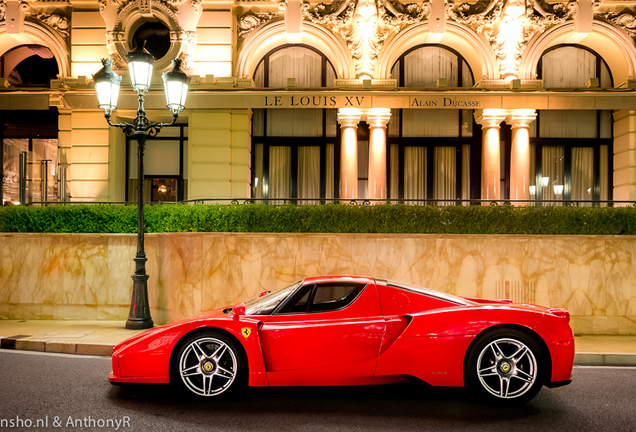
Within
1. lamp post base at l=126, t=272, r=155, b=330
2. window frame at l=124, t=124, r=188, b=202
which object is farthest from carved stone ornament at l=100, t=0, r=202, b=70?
lamp post base at l=126, t=272, r=155, b=330

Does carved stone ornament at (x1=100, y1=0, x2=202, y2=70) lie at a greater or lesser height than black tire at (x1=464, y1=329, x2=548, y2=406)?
greater

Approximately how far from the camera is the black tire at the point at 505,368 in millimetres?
4586

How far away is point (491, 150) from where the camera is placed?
14984 millimetres

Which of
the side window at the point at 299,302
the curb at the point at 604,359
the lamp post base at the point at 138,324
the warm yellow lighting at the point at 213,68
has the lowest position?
the curb at the point at 604,359

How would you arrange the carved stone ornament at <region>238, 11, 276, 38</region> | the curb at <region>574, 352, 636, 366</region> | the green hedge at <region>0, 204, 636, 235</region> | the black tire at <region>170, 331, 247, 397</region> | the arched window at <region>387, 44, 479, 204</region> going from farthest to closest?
the arched window at <region>387, 44, 479, 204</region> < the carved stone ornament at <region>238, 11, 276, 38</region> < the green hedge at <region>0, 204, 636, 235</region> < the curb at <region>574, 352, 636, 366</region> < the black tire at <region>170, 331, 247, 397</region>

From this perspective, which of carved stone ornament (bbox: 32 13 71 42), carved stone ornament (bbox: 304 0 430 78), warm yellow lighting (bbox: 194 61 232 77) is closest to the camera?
warm yellow lighting (bbox: 194 61 232 77)

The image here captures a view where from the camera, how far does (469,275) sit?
30.4 feet

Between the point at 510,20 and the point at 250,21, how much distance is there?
8140 millimetres

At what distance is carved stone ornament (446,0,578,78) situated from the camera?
14.7 metres

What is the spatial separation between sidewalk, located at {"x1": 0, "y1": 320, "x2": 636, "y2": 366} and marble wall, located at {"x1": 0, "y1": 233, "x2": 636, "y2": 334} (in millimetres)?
725

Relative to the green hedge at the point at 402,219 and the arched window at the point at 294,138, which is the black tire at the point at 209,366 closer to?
the green hedge at the point at 402,219

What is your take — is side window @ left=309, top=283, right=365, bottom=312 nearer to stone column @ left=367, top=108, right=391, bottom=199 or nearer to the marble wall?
the marble wall

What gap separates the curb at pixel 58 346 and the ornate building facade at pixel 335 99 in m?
7.44

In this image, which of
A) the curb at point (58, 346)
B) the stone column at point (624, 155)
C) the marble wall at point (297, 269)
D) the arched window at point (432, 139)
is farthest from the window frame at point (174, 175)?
the stone column at point (624, 155)
